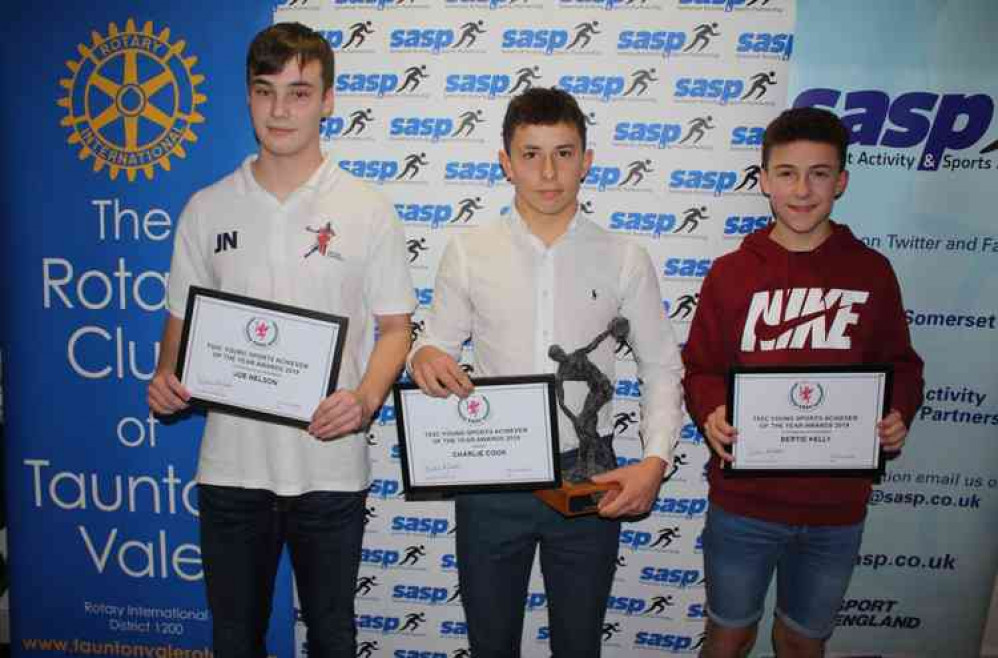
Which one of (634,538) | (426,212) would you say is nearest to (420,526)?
(634,538)

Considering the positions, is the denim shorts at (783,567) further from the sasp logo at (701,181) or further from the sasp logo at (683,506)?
the sasp logo at (701,181)

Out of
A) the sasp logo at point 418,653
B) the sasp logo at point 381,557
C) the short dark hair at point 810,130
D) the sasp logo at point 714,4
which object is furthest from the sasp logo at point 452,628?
the sasp logo at point 714,4

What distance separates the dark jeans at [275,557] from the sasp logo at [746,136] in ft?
6.48

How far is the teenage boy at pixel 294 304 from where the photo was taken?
222cm

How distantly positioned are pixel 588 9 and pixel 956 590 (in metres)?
2.86

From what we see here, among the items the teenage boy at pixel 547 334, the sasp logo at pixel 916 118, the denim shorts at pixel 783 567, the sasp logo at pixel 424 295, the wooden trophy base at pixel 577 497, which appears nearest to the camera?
the wooden trophy base at pixel 577 497

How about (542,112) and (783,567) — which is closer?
(542,112)

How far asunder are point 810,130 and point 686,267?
74cm

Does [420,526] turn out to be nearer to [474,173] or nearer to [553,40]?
[474,173]

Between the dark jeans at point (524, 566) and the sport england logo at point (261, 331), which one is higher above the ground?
the sport england logo at point (261, 331)

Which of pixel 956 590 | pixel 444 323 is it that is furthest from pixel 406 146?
pixel 956 590

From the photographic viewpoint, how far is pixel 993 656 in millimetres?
3361

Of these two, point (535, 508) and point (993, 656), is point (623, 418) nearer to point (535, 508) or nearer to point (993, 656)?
point (535, 508)

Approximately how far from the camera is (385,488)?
9.97ft
